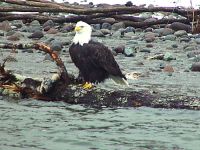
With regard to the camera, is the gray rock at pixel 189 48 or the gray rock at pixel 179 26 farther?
the gray rock at pixel 179 26

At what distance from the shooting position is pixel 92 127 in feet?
21.7

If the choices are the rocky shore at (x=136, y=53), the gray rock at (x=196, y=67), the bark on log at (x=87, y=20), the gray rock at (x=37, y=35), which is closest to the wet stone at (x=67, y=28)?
the rocky shore at (x=136, y=53)

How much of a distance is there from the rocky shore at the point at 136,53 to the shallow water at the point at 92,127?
0.30m

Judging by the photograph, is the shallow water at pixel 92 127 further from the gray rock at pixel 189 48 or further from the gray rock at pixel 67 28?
the gray rock at pixel 67 28

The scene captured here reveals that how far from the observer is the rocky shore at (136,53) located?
9.44 metres

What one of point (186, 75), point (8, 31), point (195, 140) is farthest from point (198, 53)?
point (195, 140)

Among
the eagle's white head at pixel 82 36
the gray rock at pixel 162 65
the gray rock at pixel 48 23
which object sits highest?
the eagle's white head at pixel 82 36

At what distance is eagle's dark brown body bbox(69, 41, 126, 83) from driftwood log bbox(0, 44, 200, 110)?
394mm

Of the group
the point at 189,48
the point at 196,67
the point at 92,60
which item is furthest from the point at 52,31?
the point at 92,60

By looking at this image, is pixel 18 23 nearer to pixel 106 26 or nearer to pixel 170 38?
pixel 106 26

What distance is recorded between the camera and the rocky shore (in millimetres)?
9438

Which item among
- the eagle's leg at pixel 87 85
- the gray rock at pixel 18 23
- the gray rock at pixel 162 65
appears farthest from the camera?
the gray rock at pixel 18 23

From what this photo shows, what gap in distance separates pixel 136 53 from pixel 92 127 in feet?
19.7

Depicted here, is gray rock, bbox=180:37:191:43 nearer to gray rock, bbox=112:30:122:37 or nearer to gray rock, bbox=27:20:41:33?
gray rock, bbox=112:30:122:37
